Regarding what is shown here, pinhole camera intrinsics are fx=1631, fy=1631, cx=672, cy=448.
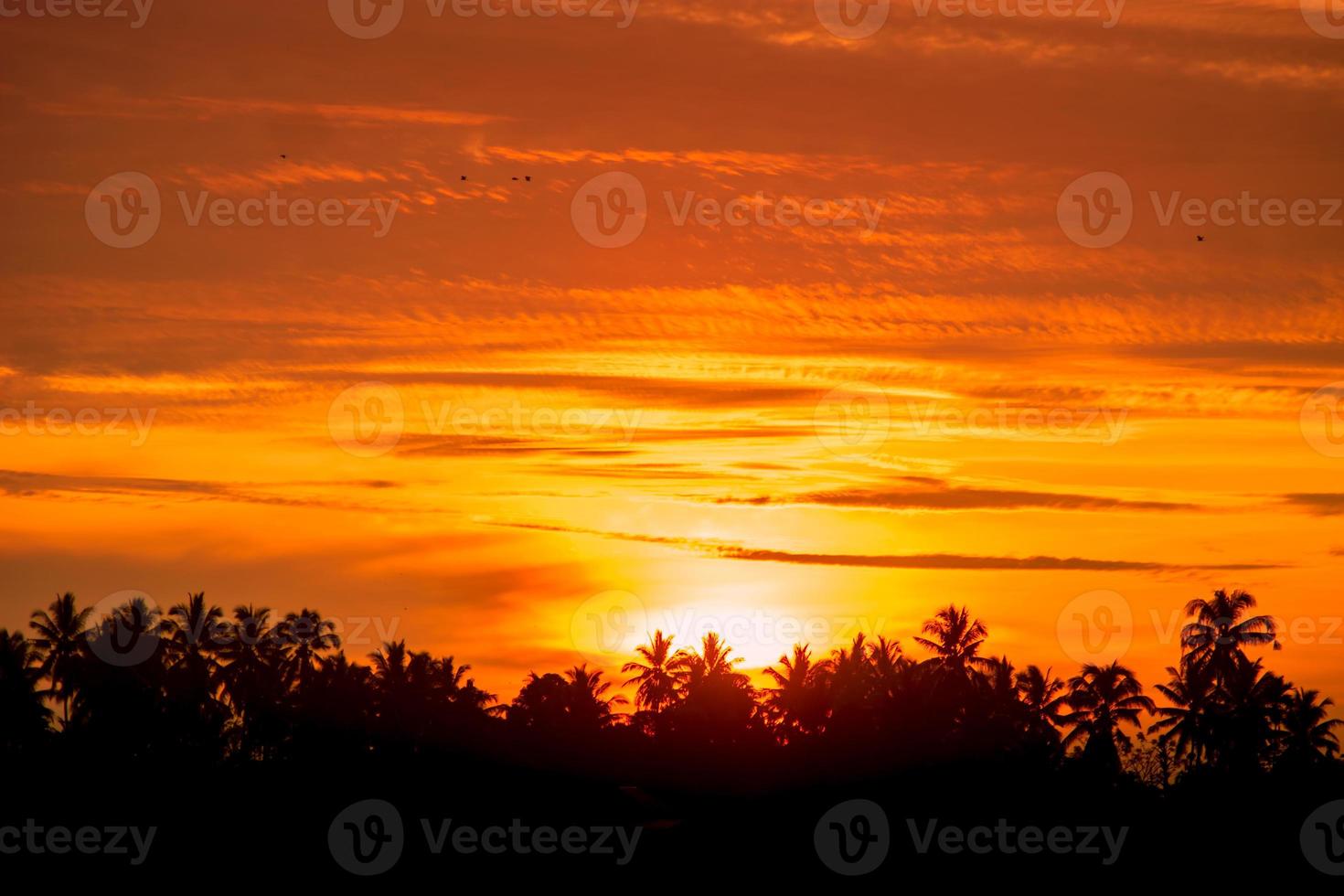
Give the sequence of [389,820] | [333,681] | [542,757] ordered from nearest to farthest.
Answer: [389,820]
[542,757]
[333,681]

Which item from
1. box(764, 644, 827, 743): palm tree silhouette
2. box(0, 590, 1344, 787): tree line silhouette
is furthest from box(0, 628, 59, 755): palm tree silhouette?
box(764, 644, 827, 743): palm tree silhouette

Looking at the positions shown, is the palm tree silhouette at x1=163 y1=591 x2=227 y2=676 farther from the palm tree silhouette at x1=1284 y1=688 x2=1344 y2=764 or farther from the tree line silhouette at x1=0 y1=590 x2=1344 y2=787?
the palm tree silhouette at x1=1284 y1=688 x2=1344 y2=764

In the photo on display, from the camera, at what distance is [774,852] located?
52.4 metres

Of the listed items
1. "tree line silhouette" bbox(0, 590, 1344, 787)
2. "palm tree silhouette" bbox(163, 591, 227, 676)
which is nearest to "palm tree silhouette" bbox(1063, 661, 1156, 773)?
"tree line silhouette" bbox(0, 590, 1344, 787)

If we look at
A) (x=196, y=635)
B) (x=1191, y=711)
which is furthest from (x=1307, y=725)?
(x=196, y=635)

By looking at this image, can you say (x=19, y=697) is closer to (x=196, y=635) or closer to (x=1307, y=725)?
(x=196, y=635)

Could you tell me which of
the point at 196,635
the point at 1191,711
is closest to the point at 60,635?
the point at 196,635

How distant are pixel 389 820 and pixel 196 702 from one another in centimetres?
2296

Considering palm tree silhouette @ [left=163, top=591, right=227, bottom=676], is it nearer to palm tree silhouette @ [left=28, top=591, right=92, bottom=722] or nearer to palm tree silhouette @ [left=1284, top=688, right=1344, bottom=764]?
palm tree silhouette @ [left=28, top=591, right=92, bottom=722]

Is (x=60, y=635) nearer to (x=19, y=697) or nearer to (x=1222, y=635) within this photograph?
(x=19, y=697)

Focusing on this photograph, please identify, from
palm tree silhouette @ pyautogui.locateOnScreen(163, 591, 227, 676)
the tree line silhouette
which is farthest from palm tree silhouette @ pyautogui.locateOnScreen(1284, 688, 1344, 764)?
palm tree silhouette @ pyautogui.locateOnScreen(163, 591, 227, 676)

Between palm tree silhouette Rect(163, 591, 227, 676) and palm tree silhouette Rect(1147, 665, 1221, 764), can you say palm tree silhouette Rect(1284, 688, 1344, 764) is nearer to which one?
palm tree silhouette Rect(1147, 665, 1221, 764)

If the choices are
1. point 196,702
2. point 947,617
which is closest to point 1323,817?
point 947,617

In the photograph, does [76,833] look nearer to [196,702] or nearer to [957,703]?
[196,702]
